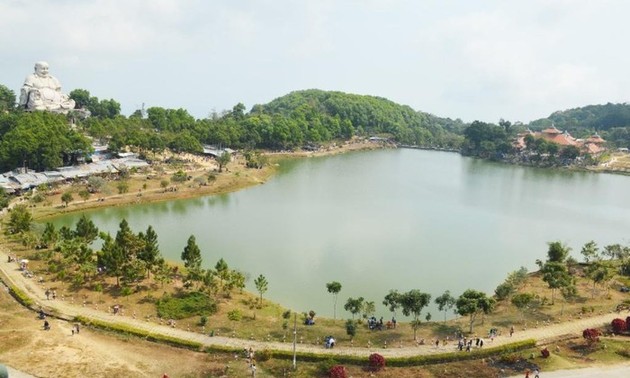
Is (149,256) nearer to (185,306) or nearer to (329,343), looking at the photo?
(185,306)

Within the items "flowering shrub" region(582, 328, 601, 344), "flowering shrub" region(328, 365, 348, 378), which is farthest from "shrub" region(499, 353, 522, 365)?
"flowering shrub" region(328, 365, 348, 378)

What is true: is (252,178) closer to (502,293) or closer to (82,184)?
(82,184)

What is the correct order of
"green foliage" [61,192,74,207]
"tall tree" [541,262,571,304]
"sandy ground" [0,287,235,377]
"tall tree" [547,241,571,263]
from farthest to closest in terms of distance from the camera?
"green foliage" [61,192,74,207] < "tall tree" [547,241,571,263] < "tall tree" [541,262,571,304] < "sandy ground" [0,287,235,377]

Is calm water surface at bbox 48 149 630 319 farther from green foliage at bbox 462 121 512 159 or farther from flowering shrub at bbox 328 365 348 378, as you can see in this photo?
green foliage at bbox 462 121 512 159

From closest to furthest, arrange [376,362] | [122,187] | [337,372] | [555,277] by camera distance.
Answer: [337,372] < [376,362] < [555,277] < [122,187]

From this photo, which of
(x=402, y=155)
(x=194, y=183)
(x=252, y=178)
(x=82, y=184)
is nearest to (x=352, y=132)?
(x=402, y=155)

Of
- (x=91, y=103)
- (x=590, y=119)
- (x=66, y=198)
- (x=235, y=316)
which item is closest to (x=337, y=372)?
(x=235, y=316)

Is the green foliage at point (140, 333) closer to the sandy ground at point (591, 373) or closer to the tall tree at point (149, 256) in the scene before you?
the tall tree at point (149, 256)
